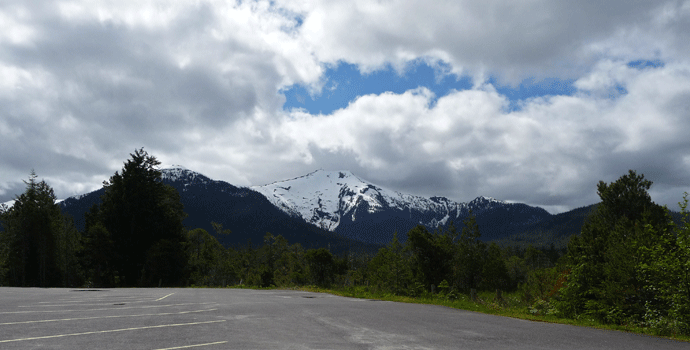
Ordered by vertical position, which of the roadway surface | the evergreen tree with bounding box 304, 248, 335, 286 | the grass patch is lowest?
the evergreen tree with bounding box 304, 248, 335, 286

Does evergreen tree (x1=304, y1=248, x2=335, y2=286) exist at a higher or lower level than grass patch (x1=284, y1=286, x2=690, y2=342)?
lower

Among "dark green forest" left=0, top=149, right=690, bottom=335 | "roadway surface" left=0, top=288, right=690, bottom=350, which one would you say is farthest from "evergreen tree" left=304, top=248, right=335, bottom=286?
"roadway surface" left=0, top=288, right=690, bottom=350

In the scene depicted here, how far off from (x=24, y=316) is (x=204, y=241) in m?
74.3

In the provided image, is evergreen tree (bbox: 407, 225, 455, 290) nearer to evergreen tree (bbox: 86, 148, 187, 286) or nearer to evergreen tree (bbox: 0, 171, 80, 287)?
evergreen tree (bbox: 86, 148, 187, 286)

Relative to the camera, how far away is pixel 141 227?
53344 millimetres

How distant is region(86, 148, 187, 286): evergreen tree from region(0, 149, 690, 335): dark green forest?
13 cm

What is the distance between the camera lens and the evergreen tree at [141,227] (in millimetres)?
50344

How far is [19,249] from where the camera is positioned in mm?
61969

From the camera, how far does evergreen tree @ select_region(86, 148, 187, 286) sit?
5034 centimetres

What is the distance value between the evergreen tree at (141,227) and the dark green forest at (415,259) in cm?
13

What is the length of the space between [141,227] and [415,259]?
3542 centimetres

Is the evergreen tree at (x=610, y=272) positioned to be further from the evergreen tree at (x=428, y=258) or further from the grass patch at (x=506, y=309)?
the evergreen tree at (x=428, y=258)

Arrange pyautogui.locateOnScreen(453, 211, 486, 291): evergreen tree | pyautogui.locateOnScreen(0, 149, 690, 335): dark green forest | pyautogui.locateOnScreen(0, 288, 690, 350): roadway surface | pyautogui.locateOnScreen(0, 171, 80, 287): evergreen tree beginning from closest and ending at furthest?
pyautogui.locateOnScreen(0, 288, 690, 350): roadway surface → pyautogui.locateOnScreen(0, 149, 690, 335): dark green forest → pyautogui.locateOnScreen(453, 211, 486, 291): evergreen tree → pyautogui.locateOnScreen(0, 171, 80, 287): evergreen tree

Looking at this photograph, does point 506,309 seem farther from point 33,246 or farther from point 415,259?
point 33,246
